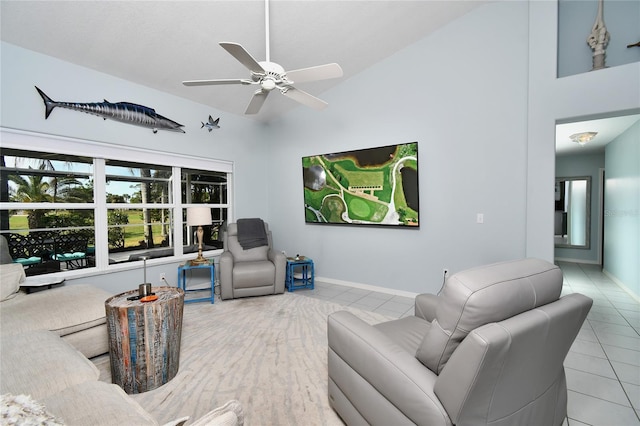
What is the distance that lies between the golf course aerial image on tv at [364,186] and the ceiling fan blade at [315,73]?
1.79 meters

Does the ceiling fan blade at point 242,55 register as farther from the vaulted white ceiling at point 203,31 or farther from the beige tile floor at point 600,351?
the beige tile floor at point 600,351

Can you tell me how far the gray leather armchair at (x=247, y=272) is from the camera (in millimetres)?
3564

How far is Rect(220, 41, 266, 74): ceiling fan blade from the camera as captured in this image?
170 centimetres

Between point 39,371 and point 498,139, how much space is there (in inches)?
163

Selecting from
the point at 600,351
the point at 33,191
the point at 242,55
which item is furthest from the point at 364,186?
the point at 33,191

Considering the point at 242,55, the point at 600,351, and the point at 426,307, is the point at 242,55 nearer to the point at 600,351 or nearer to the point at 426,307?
the point at 426,307

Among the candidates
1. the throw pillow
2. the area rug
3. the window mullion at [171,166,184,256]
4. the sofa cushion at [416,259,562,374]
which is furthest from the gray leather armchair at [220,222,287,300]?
the throw pillow

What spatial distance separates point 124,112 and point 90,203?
3.84ft

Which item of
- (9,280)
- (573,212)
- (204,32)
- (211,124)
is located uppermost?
(204,32)

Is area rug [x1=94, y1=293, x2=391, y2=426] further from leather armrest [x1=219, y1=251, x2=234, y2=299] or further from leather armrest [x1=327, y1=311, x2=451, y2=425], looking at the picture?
leather armrest [x1=327, y1=311, x2=451, y2=425]

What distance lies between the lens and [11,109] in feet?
8.50

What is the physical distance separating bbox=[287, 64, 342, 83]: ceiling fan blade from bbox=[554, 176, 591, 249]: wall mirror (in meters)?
6.59

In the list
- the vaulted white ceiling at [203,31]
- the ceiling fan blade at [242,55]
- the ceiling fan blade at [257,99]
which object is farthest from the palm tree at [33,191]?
the ceiling fan blade at [242,55]

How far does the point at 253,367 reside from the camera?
210 centimetres
